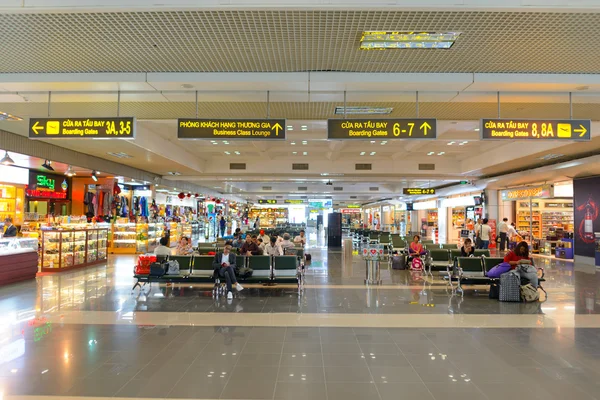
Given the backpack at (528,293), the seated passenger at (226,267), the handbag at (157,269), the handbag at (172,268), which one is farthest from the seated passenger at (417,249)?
the handbag at (157,269)

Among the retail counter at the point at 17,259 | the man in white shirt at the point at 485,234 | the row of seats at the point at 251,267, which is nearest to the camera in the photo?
the row of seats at the point at 251,267

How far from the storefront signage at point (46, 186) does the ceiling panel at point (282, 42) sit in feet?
35.9

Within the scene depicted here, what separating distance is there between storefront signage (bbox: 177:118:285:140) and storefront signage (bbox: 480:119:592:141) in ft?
12.0

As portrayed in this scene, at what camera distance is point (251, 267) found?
9281mm

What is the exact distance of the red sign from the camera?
1566cm

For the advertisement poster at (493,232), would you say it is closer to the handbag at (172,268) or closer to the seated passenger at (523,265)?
the seated passenger at (523,265)

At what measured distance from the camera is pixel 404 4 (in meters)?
4.54

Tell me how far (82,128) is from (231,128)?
265cm

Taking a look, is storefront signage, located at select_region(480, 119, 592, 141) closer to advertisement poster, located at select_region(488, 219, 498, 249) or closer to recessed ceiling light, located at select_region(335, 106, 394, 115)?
recessed ceiling light, located at select_region(335, 106, 394, 115)

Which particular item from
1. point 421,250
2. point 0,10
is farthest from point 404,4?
point 421,250

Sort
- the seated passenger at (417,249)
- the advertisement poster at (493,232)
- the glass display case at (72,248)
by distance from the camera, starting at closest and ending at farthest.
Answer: the glass display case at (72,248), the seated passenger at (417,249), the advertisement poster at (493,232)

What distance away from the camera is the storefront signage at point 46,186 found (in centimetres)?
1565

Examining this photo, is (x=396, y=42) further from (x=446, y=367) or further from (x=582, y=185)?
(x=582, y=185)

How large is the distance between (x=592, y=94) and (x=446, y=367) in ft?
18.2
